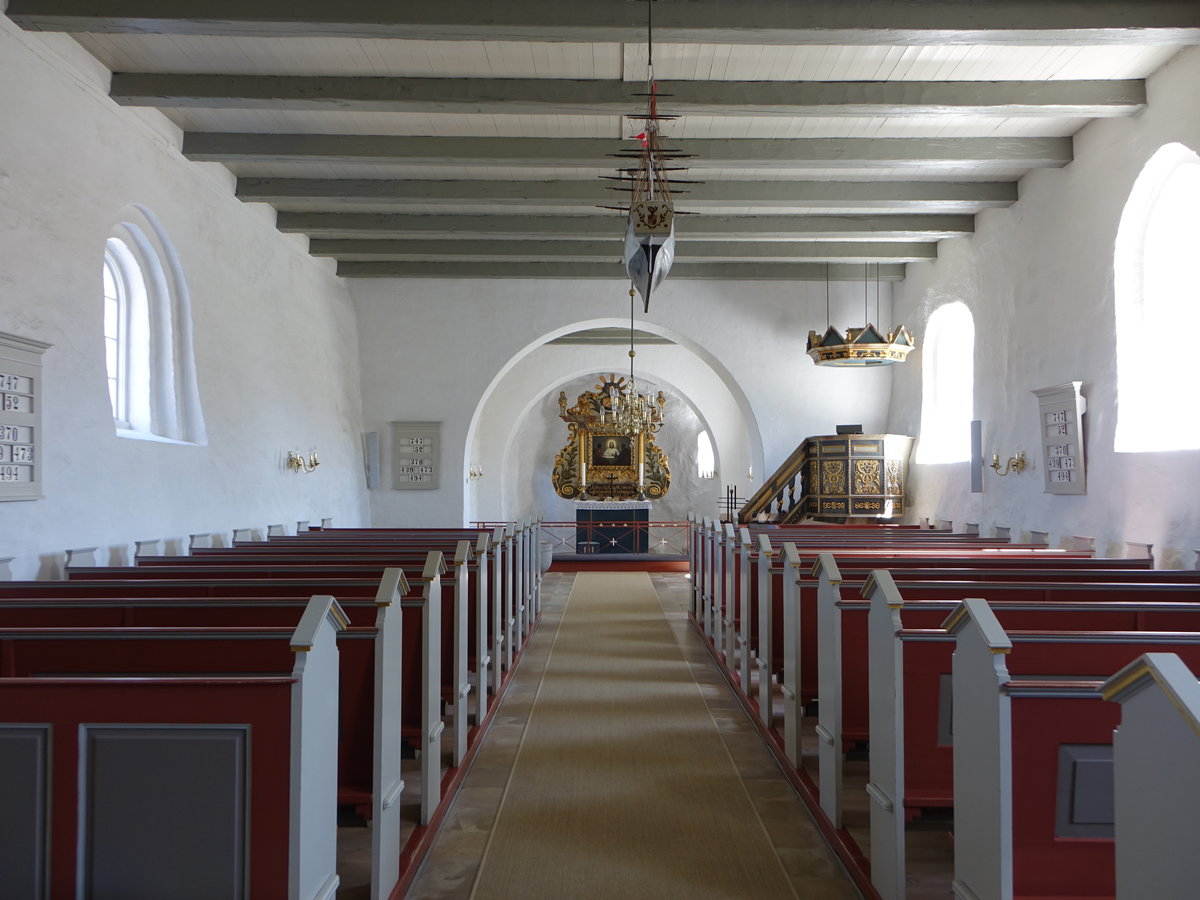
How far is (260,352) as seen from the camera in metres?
9.25

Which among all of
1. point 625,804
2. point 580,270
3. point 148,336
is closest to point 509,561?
point 625,804

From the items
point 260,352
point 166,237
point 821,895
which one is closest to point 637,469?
point 260,352

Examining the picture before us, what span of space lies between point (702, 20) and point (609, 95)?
50.0 inches

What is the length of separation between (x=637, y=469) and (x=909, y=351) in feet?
33.2

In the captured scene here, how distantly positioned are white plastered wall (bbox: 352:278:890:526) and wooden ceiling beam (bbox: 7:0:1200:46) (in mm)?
6890

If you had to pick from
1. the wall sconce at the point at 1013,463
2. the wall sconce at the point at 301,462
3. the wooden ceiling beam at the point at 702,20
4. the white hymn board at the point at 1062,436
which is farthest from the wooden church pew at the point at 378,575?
the wall sconce at the point at 1013,463

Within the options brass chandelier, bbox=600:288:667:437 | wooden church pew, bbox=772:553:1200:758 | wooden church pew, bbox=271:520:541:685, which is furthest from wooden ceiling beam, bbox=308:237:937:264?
wooden church pew, bbox=772:553:1200:758

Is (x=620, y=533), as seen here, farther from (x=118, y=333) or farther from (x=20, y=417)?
(x=20, y=417)

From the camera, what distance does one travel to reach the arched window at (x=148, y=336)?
7402 millimetres

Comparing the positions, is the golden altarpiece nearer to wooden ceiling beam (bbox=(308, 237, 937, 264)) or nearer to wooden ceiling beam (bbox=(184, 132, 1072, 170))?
wooden ceiling beam (bbox=(308, 237, 937, 264))

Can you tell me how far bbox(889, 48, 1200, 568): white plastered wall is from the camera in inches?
255

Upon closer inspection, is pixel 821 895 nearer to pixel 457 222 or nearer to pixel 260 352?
pixel 260 352

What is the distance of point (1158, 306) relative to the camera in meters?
6.99

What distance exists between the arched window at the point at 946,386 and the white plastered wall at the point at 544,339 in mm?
1205
